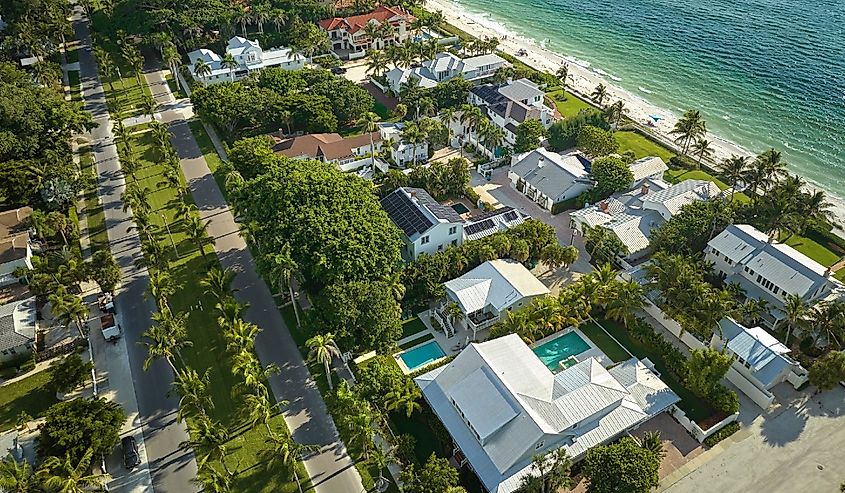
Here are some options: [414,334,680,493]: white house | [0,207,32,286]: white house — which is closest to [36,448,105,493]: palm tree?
[414,334,680,493]: white house

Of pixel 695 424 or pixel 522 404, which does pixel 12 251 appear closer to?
pixel 522 404

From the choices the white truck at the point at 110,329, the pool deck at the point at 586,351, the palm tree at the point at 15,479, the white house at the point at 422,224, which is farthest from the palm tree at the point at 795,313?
the white truck at the point at 110,329

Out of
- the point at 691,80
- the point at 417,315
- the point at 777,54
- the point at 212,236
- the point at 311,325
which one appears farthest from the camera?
the point at 777,54

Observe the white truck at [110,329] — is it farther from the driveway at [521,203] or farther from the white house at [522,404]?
the driveway at [521,203]

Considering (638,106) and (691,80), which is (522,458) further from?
(691,80)

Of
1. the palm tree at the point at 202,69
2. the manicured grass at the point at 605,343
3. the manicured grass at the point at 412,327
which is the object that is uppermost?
the palm tree at the point at 202,69

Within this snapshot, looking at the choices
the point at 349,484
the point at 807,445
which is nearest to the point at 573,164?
the point at 807,445
